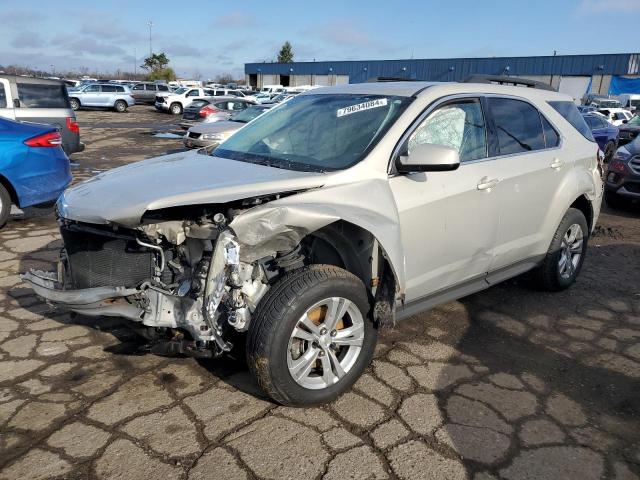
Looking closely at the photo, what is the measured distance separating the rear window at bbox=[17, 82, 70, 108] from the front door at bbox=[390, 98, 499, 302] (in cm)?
895

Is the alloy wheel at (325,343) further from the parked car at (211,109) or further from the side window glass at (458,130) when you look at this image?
the parked car at (211,109)

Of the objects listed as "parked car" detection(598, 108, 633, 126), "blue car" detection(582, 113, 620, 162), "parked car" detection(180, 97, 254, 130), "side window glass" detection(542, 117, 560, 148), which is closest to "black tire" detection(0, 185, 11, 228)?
"side window glass" detection(542, 117, 560, 148)

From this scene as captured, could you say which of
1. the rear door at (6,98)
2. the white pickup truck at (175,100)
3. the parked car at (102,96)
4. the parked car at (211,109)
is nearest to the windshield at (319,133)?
the rear door at (6,98)

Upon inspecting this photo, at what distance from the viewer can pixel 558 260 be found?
15.2 feet

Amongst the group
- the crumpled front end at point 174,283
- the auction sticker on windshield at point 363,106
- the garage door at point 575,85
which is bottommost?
the crumpled front end at point 174,283

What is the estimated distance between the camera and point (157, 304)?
2738mm

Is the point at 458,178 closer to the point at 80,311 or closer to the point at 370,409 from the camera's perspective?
the point at 370,409

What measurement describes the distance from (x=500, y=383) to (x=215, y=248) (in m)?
2.04

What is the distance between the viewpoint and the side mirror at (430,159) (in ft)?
9.78

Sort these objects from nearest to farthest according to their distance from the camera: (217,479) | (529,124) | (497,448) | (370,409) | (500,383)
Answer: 1. (217,479)
2. (497,448)
3. (370,409)
4. (500,383)
5. (529,124)

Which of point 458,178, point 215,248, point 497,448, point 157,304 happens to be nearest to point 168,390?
point 157,304

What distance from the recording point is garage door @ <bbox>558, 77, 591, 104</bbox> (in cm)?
4338

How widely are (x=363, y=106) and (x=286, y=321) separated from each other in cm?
163

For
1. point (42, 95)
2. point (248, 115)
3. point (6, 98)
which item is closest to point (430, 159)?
point (6, 98)
